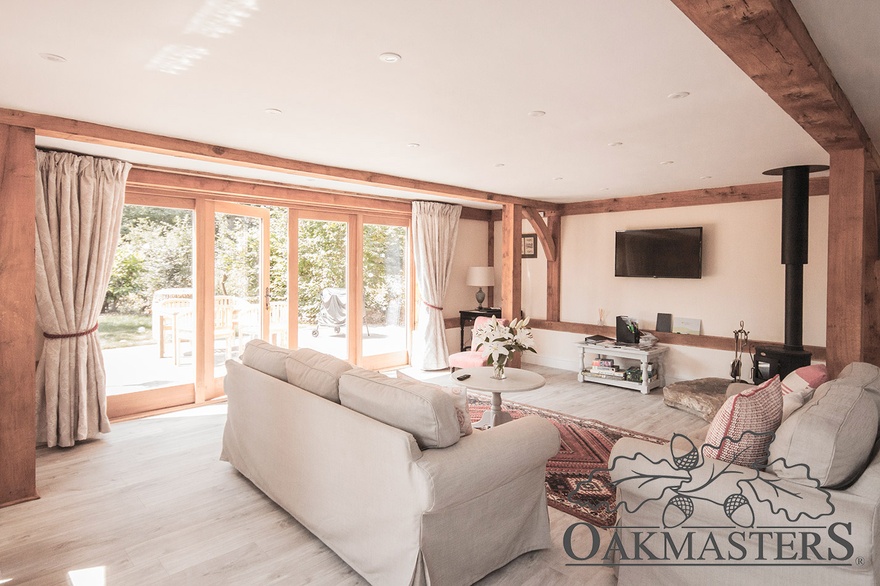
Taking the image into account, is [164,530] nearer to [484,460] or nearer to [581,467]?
[484,460]

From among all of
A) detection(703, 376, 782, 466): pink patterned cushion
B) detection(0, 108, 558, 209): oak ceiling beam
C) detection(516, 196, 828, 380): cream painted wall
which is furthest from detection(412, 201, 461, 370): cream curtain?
Answer: detection(703, 376, 782, 466): pink patterned cushion

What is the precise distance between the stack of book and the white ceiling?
2767 mm

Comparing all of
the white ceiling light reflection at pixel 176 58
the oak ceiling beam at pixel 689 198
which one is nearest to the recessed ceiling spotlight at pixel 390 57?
the white ceiling light reflection at pixel 176 58

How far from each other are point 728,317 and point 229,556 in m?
5.49

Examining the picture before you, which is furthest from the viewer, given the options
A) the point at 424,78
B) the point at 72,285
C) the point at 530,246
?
the point at 530,246

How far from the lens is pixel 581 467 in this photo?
11.5ft

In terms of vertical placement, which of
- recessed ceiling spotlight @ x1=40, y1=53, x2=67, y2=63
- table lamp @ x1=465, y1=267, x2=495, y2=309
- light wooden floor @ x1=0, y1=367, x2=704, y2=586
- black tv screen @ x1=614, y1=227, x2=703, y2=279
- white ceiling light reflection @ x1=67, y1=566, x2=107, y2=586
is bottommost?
white ceiling light reflection @ x1=67, y1=566, x2=107, y2=586

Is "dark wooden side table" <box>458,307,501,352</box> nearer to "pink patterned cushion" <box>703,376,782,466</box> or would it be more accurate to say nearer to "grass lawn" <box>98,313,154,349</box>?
"grass lawn" <box>98,313,154,349</box>

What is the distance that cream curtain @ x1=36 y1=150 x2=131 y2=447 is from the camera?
149 inches

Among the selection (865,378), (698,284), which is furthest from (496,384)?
(698,284)

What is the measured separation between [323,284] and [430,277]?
1.50 m

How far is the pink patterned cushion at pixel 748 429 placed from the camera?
6.67 feet

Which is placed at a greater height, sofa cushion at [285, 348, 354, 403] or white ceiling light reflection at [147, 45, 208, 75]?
white ceiling light reflection at [147, 45, 208, 75]

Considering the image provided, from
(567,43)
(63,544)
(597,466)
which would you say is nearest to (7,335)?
(63,544)
